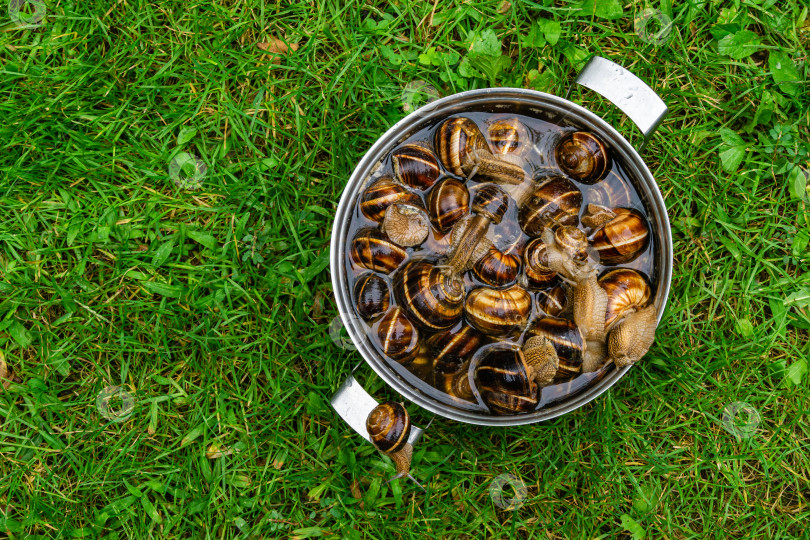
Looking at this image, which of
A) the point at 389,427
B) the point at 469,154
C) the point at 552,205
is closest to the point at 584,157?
the point at 552,205

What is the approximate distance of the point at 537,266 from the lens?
2.71 metres

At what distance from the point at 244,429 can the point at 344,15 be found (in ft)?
8.15

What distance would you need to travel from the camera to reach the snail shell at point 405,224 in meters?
2.74

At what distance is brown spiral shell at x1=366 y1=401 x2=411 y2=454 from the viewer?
2801 mm

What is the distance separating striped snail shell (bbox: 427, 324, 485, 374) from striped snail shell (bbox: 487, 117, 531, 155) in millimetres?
886

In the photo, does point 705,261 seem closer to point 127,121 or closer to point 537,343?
point 537,343

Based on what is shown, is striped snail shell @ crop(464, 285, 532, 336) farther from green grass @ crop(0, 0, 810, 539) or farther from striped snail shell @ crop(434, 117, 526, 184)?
green grass @ crop(0, 0, 810, 539)

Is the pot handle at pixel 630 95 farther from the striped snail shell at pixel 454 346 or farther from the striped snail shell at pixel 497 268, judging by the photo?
the striped snail shell at pixel 454 346

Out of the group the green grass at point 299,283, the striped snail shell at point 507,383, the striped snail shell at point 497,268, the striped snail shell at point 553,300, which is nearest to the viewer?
the striped snail shell at point 507,383

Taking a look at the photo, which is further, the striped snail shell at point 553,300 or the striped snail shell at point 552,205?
the striped snail shell at point 553,300

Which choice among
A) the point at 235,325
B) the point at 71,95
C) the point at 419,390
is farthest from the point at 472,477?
the point at 71,95

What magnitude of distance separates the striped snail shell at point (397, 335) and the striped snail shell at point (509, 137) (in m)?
0.93

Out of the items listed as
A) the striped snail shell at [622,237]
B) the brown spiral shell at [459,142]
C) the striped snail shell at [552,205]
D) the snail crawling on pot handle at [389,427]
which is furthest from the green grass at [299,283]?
the striped snail shell at [552,205]

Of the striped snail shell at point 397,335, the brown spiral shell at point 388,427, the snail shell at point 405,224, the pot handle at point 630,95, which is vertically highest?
the pot handle at point 630,95
